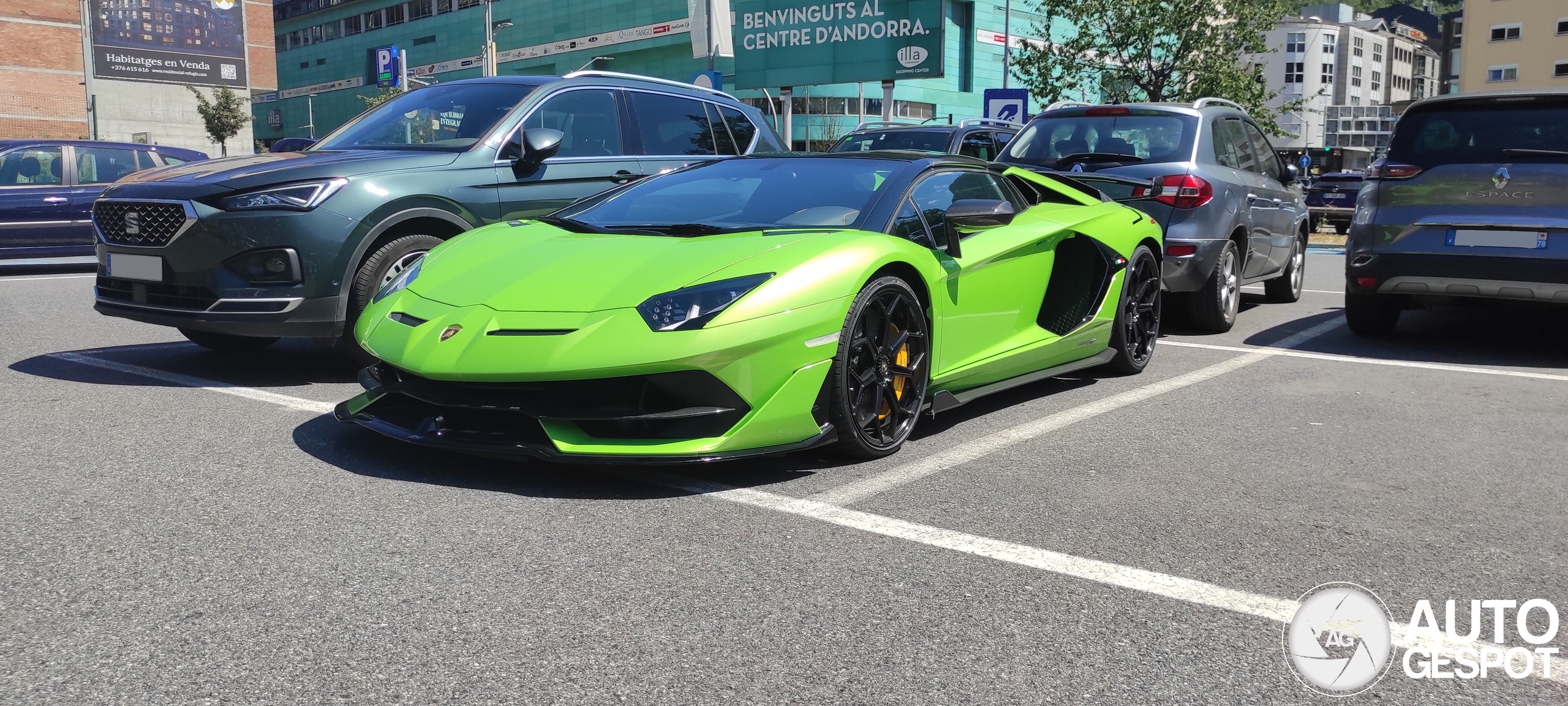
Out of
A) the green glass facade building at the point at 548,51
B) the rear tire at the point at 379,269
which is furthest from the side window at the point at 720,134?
the green glass facade building at the point at 548,51

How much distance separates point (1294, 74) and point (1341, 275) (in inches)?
4196

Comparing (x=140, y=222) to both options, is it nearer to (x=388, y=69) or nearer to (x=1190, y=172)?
(x=1190, y=172)

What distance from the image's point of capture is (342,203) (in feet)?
20.0

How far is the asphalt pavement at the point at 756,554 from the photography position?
8.82 feet

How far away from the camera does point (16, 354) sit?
7008 mm

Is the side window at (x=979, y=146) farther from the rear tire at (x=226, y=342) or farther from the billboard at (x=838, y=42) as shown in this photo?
the billboard at (x=838, y=42)

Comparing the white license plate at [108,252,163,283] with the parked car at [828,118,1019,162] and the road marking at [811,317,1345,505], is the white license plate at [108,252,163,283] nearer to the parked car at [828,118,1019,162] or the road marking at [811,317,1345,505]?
the road marking at [811,317,1345,505]

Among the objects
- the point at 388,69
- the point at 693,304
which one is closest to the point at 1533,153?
the point at 693,304

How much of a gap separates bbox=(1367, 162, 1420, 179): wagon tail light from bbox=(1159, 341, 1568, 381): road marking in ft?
3.84

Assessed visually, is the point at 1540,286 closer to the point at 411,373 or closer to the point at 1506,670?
the point at 1506,670

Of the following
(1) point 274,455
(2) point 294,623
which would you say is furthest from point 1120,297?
(2) point 294,623

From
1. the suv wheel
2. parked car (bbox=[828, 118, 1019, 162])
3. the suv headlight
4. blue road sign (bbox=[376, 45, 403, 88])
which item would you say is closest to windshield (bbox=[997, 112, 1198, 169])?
the suv wheel

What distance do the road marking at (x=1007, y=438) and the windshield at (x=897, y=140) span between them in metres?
7.23

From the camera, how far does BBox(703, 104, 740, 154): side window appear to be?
836cm
